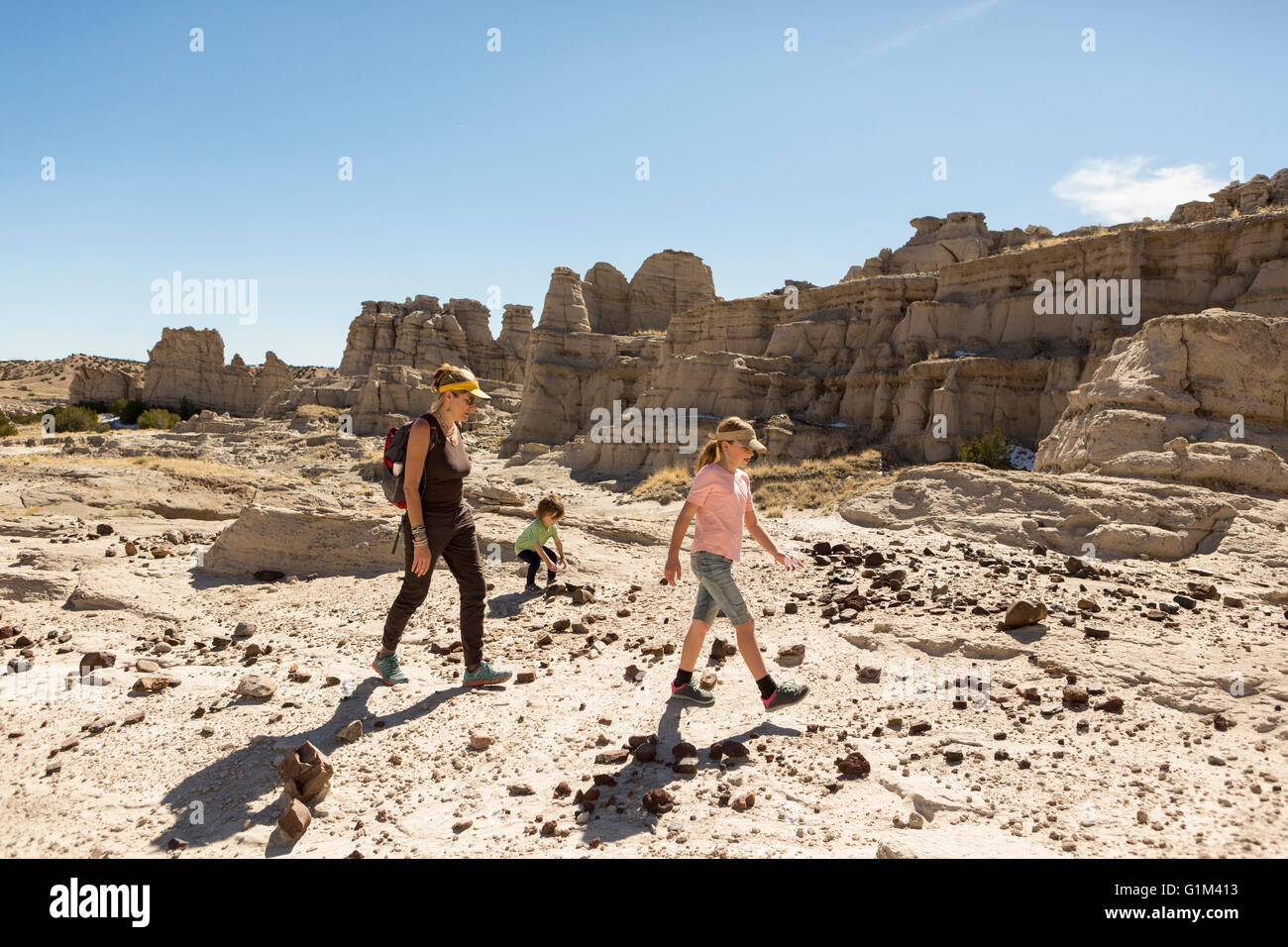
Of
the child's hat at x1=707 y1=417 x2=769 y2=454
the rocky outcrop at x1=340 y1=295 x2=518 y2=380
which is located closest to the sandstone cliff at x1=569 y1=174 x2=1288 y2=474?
the child's hat at x1=707 y1=417 x2=769 y2=454

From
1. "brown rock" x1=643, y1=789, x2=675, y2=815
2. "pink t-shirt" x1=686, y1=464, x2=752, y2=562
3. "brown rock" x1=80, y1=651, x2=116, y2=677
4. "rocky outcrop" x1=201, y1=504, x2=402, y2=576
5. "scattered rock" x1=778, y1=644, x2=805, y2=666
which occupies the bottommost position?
"brown rock" x1=643, y1=789, x2=675, y2=815

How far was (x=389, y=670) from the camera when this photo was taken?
5.24 metres

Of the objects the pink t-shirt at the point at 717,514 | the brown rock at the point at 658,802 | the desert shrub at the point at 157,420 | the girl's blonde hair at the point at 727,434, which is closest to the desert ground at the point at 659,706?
the brown rock at the point at 658,802

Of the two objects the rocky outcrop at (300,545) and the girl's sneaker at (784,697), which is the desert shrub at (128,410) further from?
the girl's sneaker at (784,697)

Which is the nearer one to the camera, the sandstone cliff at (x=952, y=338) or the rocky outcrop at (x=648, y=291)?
the sandstone cliff at (x=952, y=338)

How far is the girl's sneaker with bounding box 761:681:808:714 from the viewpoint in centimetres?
462

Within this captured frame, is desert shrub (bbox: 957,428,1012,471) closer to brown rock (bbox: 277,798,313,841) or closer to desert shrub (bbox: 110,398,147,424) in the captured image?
brown rock (bbox: 277,798,313,841)

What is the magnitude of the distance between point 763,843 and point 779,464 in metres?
18.3

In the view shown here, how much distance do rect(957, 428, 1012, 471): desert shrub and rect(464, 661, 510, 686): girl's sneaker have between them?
16287 mm

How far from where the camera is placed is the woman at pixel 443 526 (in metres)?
4.86

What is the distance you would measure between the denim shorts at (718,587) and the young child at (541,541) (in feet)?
10.4

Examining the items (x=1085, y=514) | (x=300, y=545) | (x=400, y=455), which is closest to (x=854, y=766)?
(x=400, y=455)
